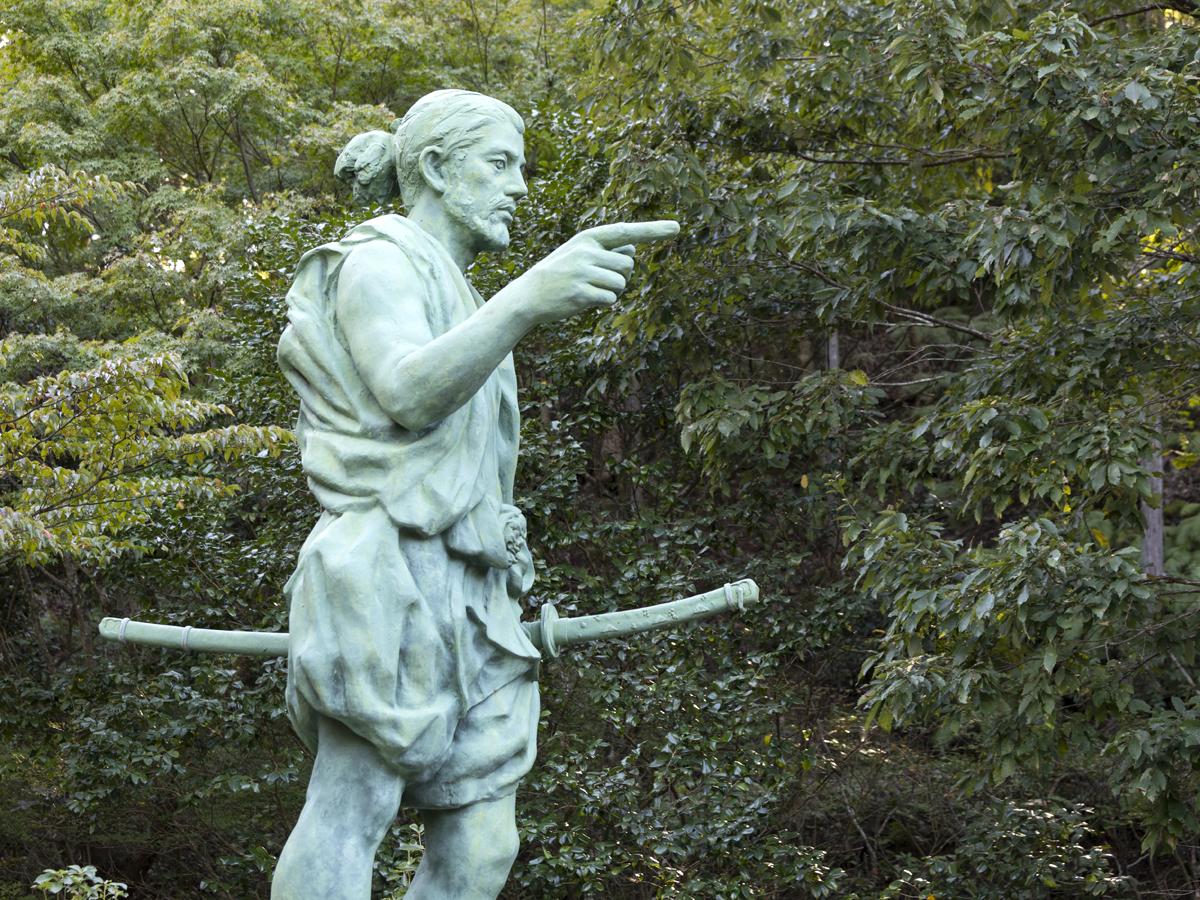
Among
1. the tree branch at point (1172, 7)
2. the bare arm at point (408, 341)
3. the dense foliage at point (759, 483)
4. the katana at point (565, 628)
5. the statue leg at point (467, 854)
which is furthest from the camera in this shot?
the tree branch at point (1172, 7)

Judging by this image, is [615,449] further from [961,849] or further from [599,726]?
[961,849]

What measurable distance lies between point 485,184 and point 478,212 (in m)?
0.06

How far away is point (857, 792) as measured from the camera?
11.2m

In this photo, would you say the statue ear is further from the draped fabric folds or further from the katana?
the katana

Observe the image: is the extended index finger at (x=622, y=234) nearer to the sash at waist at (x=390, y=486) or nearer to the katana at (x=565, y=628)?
the sash at waist at (x=390, y=486)

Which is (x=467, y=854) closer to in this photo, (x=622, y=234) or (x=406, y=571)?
(x=406, y=571)

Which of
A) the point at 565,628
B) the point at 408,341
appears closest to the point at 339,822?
the point at 565,628

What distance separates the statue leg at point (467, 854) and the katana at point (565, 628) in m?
0.38

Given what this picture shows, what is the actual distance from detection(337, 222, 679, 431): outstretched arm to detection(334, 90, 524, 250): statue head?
0.89ft

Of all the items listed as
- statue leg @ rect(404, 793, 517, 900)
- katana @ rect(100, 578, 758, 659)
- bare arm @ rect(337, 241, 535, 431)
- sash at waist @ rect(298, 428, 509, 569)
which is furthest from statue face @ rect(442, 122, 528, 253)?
statue leg @ rect(404, 793, 517, 900)

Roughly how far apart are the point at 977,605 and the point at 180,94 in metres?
9.77

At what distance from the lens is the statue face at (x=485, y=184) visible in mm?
3340

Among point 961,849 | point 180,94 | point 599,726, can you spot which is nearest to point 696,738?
point 599,726

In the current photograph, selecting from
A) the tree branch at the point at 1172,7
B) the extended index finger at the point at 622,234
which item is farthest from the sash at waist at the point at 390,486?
the tree branch at the point at 1172,7
